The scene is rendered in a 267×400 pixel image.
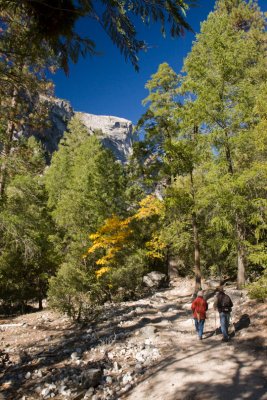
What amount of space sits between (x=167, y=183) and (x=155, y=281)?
8.26 metres

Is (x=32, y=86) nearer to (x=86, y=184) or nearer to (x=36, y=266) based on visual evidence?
(x=86, y=184)

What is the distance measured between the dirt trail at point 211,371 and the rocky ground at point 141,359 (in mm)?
20

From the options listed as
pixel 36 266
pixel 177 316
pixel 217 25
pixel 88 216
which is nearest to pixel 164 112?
pixel 217 25

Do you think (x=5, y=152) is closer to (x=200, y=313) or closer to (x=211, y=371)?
(x=200, y=313)

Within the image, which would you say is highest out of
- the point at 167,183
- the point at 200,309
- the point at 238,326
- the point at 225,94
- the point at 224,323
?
the point at 225,94

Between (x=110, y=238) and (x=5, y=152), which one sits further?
(x=110, y=238)

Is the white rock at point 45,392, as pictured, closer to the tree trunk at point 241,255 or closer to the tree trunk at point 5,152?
the tree trunk at point 5,152

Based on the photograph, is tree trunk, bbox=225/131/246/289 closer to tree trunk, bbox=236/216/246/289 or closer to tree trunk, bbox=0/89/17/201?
tree trunk, bbox=236/216/246/289

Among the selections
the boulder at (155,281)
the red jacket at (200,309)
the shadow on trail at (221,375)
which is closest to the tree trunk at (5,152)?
the shadow on trail at (221,375)

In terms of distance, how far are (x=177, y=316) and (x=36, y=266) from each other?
12606mm

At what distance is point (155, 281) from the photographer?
25484 millimetres

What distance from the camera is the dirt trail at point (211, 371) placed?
7133 mm

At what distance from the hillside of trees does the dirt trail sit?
2.39 m

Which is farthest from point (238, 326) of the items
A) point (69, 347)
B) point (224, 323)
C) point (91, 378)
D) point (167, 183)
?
point (167, 183)
